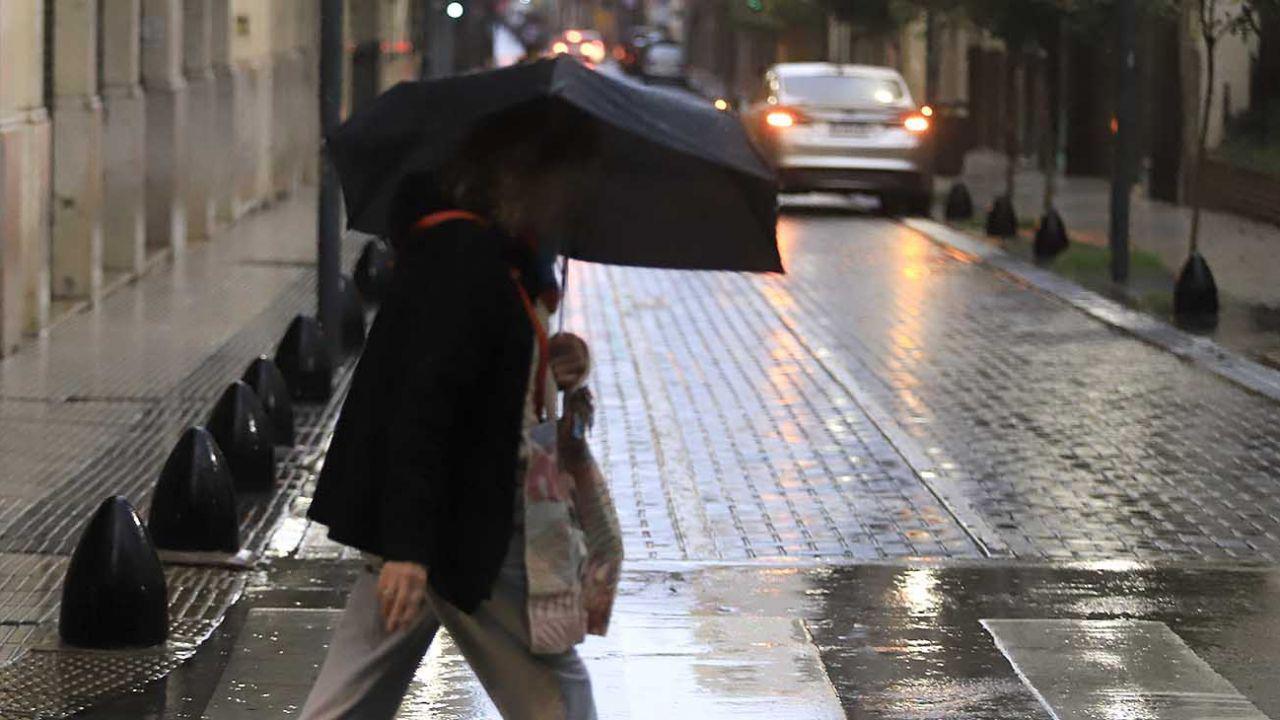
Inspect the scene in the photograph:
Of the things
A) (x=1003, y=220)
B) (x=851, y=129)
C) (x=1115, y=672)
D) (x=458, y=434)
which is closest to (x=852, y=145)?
(x=851, y=129)

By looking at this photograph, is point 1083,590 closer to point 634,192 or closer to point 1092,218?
point 634,192

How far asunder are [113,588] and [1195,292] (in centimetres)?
1039

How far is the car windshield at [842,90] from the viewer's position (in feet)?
89.8

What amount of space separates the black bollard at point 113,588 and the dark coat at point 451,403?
8.99 feet

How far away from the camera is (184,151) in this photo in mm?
20594

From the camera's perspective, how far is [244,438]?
9695 mm

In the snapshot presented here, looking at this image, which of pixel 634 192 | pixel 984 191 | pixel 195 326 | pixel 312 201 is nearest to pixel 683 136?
pixel 634 192

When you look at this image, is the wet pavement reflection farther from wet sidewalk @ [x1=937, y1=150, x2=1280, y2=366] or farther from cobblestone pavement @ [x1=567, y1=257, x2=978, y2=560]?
wet sidewalk @ [x1=937, y1=150, x2=1280, y2=366]

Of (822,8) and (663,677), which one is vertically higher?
(822,8)

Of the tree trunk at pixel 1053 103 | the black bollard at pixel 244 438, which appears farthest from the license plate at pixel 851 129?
the black bollard at pixel 244 438

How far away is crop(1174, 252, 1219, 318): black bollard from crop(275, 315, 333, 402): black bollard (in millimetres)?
6258

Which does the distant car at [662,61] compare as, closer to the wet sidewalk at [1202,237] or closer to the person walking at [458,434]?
the wet sidewalk at [1202,237]

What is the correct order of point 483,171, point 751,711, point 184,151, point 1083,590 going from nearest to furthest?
point 483,171, point 751,711, point 1083,590, point 184,151

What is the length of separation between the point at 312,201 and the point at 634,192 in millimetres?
23478
